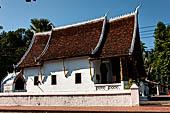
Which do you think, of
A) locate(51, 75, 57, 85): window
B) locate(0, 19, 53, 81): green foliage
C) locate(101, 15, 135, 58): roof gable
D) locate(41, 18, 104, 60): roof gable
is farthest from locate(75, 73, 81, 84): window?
locate(0, 19, 53, 81): green foliage

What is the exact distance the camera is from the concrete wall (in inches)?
493

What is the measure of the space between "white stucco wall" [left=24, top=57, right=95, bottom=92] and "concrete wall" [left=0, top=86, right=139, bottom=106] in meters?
2.85

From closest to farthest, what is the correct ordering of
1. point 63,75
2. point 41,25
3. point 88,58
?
point 88,58 < point 63,75 < point 41,25

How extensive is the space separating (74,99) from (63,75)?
4.38 metres

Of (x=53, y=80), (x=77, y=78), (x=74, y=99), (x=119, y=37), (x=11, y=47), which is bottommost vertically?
(x=74, y=99)

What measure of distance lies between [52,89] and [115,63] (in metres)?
6.53

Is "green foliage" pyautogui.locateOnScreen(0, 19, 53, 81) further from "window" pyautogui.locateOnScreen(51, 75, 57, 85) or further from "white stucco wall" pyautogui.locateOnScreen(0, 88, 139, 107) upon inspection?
"white stucco wall" pyautogui.locateOnScreen(0, 88, 139, 107)

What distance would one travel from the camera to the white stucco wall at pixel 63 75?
56.0 feet

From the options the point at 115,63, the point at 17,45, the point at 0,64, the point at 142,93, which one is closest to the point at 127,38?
the point at 115,63

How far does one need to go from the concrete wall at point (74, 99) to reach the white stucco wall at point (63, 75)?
9.37ft

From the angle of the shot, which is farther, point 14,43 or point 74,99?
point 14,43

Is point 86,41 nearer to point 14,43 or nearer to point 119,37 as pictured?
point 119,37

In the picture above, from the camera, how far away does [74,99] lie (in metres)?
14.1

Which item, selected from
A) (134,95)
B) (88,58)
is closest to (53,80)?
(88,58)
